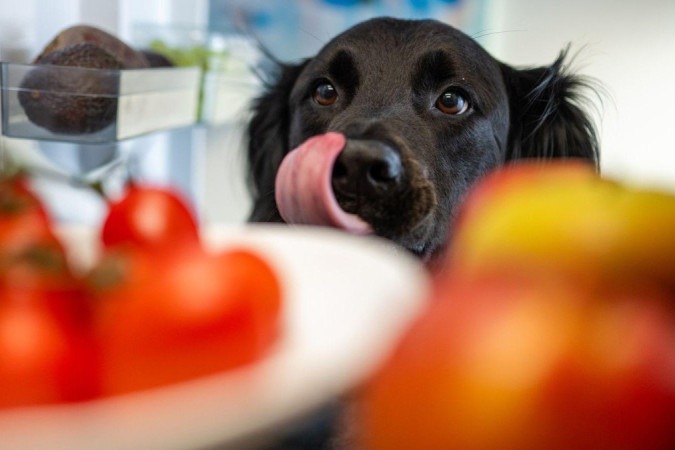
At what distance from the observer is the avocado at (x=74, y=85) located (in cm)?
120

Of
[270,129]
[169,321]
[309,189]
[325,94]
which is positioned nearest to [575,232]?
[169,321]

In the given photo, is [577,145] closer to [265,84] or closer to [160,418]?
[265,84]

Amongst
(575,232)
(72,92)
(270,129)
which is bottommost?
(270,129)

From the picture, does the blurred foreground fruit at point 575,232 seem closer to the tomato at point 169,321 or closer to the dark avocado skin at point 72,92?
the tomato at point 169,321

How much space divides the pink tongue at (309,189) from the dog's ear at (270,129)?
0.89 m

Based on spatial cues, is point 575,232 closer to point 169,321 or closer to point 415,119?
point 169,321

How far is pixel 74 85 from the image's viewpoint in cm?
121

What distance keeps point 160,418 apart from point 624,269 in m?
0.17

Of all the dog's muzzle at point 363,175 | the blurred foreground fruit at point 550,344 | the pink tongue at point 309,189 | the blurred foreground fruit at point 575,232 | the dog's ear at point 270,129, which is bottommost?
the dog's ear at point 270,129

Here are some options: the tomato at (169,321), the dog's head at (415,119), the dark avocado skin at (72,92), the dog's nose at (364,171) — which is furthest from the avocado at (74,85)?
the tomato at (169,321)

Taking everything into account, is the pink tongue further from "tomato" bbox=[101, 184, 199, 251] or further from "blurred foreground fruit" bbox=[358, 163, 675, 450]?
"blurred foreground fruit" bbox=[358, 163, 675, 450]

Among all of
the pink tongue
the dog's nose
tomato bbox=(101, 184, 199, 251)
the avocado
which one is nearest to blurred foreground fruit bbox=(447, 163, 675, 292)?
tomato bbox=(101, 184, 199, 251)

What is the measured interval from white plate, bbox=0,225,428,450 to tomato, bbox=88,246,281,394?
0.02 metres

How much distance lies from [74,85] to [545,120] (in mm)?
790
